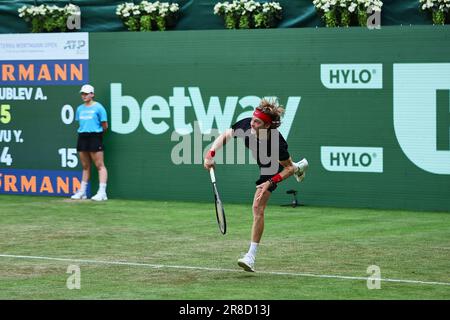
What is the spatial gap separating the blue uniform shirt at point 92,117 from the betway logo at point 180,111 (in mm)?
579

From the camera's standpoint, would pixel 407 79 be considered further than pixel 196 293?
Yes

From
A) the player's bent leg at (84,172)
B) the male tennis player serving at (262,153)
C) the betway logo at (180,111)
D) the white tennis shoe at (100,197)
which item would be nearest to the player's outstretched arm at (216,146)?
the male tennis player serving at (262,153)

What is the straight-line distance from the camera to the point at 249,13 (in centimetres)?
2198

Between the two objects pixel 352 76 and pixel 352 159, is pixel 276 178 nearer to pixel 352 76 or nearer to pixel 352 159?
pixel 352 159

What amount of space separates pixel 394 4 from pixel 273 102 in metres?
8.43

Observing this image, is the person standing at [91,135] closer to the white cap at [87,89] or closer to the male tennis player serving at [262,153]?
the white cap at [87,89]

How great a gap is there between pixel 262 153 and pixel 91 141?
9.25 meters

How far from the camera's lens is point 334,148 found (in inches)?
805

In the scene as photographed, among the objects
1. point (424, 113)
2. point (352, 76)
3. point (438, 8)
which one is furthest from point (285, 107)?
point (438, 8)

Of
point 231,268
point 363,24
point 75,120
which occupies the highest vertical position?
point 363,24

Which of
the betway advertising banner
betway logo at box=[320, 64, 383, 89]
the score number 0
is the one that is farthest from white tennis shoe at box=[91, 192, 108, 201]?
betway logo at box=[320, 64, 383, 89]

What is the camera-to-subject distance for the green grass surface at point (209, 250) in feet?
38.3

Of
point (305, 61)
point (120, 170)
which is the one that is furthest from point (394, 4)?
point (120, 170)
